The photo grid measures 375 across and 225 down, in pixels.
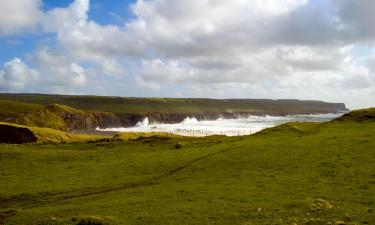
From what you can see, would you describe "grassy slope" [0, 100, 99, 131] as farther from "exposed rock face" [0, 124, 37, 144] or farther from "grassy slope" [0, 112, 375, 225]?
"grassy slope" [0, 112, 375, 225]

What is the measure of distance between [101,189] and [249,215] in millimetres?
16834

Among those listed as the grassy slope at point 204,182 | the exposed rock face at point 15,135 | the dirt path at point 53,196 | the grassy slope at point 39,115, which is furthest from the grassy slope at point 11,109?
the dirt path at point 53,196

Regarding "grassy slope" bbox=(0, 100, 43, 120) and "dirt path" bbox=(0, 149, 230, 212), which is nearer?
"dirt path" bbox=(0, 149, 230, 212)

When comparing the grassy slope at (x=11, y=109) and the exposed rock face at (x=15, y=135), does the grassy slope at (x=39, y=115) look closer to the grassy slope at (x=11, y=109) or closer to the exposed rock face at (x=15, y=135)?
the grassy slope at (x=11, y=109)

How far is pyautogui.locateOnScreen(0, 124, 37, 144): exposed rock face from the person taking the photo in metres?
85.4

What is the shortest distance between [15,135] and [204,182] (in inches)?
2508

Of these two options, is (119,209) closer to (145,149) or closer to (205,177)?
(205,177)

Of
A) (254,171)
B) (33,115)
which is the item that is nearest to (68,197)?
(254,171)

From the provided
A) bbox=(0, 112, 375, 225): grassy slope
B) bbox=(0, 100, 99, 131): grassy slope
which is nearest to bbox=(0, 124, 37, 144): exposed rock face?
bbox=(0, 112, 375, 225): grassy slope

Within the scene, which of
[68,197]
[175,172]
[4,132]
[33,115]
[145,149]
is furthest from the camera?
[33,115]

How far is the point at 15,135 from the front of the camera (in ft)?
294

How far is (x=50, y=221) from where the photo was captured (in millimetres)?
25891

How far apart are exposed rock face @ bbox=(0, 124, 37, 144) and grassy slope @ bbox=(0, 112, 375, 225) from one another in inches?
932

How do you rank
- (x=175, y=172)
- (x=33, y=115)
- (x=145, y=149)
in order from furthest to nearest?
(x=33, y=115), (x=145, y=149), (x=175, y=172)
